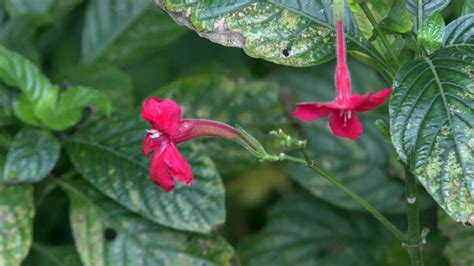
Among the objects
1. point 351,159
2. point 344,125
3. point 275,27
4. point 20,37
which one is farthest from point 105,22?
point 344,125

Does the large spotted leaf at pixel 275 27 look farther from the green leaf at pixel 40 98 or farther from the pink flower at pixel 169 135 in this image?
the green leaf at pixel 40 98

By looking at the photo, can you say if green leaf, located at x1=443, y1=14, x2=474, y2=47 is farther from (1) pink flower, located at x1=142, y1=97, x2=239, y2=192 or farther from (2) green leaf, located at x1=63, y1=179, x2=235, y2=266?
(2) green leaf, located at x1=63, y1=179, x2=235, y2=266

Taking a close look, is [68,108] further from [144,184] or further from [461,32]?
[461,32]

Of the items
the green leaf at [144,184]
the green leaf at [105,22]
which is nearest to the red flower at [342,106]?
the green leaf at [144,184]

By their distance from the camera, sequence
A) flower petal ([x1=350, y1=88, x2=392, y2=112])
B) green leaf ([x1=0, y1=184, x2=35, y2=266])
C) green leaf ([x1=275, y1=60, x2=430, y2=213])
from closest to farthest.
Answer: flower petal ([x1=350, y1=88, x2=392, y2=112]) < green leaf ([x1=0, y1=184, x2=35, y2=266]) < green leaf ([x1=275, y1=60, x2=430, y2=213])

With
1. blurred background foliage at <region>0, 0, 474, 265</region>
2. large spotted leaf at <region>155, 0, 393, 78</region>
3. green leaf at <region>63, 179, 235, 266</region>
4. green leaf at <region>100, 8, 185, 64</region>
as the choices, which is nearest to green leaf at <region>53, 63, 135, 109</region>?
blurred background foliage at <region>0, 0, 474, 265</region>

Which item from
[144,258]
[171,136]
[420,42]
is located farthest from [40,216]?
[420,42]

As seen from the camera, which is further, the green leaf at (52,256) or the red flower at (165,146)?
the green leaf at (52,256)
